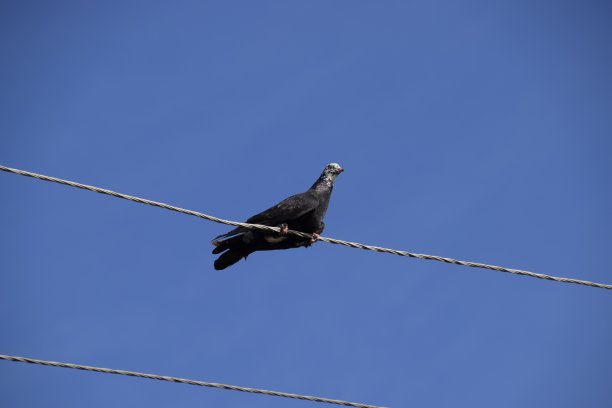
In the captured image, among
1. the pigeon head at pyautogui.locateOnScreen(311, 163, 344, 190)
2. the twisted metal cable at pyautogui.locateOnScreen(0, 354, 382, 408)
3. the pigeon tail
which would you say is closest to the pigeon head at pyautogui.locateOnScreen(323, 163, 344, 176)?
the pigeon head at pyautogui.locateOnScreen(311, 163, 344, 190)

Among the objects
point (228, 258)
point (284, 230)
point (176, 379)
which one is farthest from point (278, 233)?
point (176, 379)

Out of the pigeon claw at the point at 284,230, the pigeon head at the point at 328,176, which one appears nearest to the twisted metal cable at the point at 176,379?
the pigeon claw at the point at 284,230

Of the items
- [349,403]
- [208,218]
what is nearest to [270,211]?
[208,218]

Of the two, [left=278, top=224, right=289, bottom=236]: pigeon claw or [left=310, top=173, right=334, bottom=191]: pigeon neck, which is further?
[left=310, top=173, right=334, bottom=191]: pigeon neck

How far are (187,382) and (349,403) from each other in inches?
58.0

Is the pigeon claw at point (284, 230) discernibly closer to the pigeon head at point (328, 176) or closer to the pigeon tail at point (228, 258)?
the pigeon tail at point (228, 258)

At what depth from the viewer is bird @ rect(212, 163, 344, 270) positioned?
33.0 feet

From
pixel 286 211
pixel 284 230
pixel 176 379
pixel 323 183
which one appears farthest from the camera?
pixel 323 183

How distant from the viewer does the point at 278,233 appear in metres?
10.0

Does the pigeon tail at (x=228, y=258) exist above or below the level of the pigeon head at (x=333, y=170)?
below

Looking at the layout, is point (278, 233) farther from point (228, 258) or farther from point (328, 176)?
point (328, 176)

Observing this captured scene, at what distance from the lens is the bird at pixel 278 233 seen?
396 inches

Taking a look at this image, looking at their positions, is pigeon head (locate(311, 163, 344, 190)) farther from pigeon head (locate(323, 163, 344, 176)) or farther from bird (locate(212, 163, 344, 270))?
bird (locate(212, 163, 344, 270))

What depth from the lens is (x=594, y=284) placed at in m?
8.07
